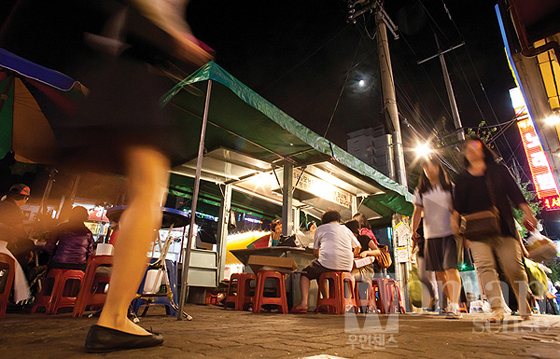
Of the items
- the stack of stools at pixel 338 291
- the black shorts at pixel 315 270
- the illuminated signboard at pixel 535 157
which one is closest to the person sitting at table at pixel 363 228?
the stack of stools at pixel 338 291

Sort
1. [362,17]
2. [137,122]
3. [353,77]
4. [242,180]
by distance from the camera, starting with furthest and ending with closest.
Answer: [353,77] < [362,17] < [242,180] < [137,122]

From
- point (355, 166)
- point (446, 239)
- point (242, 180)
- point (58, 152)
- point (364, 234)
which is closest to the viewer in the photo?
point (58, 152)

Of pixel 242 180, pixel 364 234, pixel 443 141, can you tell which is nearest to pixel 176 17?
pixel 364 234

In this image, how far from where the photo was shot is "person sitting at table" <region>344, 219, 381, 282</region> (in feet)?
17.4

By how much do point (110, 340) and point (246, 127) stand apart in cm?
433

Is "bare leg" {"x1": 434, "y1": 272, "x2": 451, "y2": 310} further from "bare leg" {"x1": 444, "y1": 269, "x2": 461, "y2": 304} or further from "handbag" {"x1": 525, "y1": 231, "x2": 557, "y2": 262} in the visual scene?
"handbag" {"x1": 525, "y1": 231, "x2": 557, "y2": 262}

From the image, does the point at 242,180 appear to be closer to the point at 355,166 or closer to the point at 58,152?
the point at 355,166

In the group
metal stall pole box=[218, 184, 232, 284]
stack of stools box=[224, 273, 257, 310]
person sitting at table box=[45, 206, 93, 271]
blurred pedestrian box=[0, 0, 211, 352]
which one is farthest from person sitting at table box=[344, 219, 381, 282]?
blurred pedestrian box=[0, 0, 211, 352]

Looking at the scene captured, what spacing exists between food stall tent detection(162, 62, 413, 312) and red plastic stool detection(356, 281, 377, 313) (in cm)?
181

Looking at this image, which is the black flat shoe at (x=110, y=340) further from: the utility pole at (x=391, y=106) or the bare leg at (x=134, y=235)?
the utility pole at (x=391, y=106)

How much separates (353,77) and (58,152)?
12964 mm

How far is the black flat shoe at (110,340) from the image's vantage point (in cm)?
117

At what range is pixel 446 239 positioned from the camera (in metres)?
3.85

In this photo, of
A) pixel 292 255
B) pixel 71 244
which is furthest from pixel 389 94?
pixel 71 244
